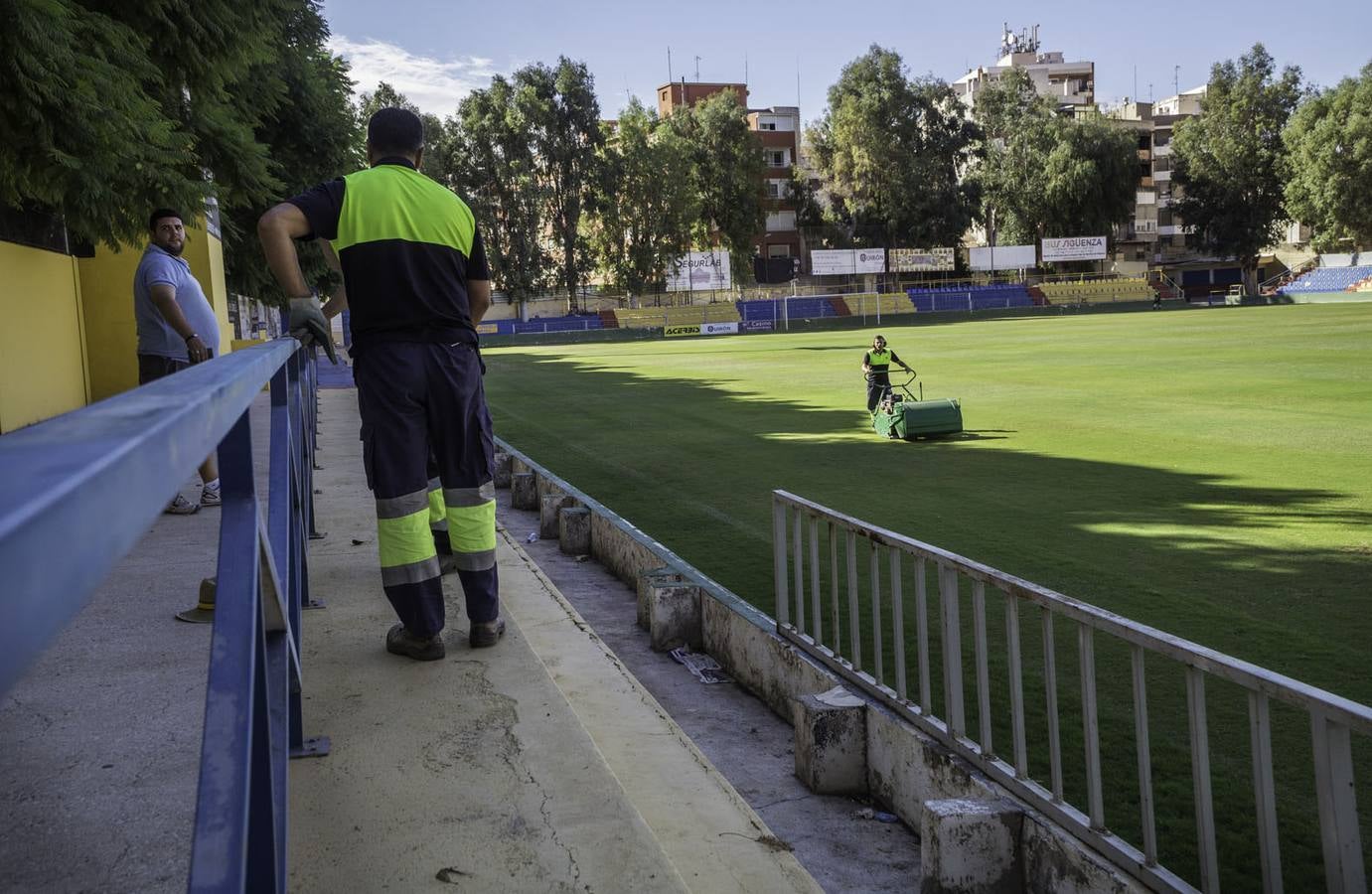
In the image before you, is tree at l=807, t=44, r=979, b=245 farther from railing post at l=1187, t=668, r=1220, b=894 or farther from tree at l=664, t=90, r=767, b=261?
railing post at l=1187, t=668, r=1220, b=894

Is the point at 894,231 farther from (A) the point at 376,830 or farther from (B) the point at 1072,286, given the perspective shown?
(A) the point at 376,830

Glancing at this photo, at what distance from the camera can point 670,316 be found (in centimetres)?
6956

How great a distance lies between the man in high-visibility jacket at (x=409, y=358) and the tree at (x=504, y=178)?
65.5 metres

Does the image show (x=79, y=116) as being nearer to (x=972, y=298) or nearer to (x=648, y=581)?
(x=648, y=581)

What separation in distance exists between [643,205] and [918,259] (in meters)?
17.4

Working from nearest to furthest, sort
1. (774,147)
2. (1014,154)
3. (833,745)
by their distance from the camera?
(833,745)
(1014,154)
(774,147)

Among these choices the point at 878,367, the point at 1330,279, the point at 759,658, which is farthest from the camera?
the point at 1330,279

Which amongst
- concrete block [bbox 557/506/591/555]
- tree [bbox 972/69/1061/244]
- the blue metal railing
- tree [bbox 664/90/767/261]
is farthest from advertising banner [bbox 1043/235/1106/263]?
the blue metal railing

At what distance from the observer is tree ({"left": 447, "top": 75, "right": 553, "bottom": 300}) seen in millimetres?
69125

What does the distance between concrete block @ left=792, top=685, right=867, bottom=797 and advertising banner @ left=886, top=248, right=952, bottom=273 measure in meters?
71.9

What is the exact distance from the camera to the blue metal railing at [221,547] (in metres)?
0.65

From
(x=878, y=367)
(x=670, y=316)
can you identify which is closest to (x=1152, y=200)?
(x=670, y=316)

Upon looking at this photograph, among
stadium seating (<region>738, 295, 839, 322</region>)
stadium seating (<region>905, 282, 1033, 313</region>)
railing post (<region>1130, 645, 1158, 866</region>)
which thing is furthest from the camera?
stadium seating (<region>905, 282, 1033, 313</region>)

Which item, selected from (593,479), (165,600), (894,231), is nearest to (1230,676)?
(165,600)
